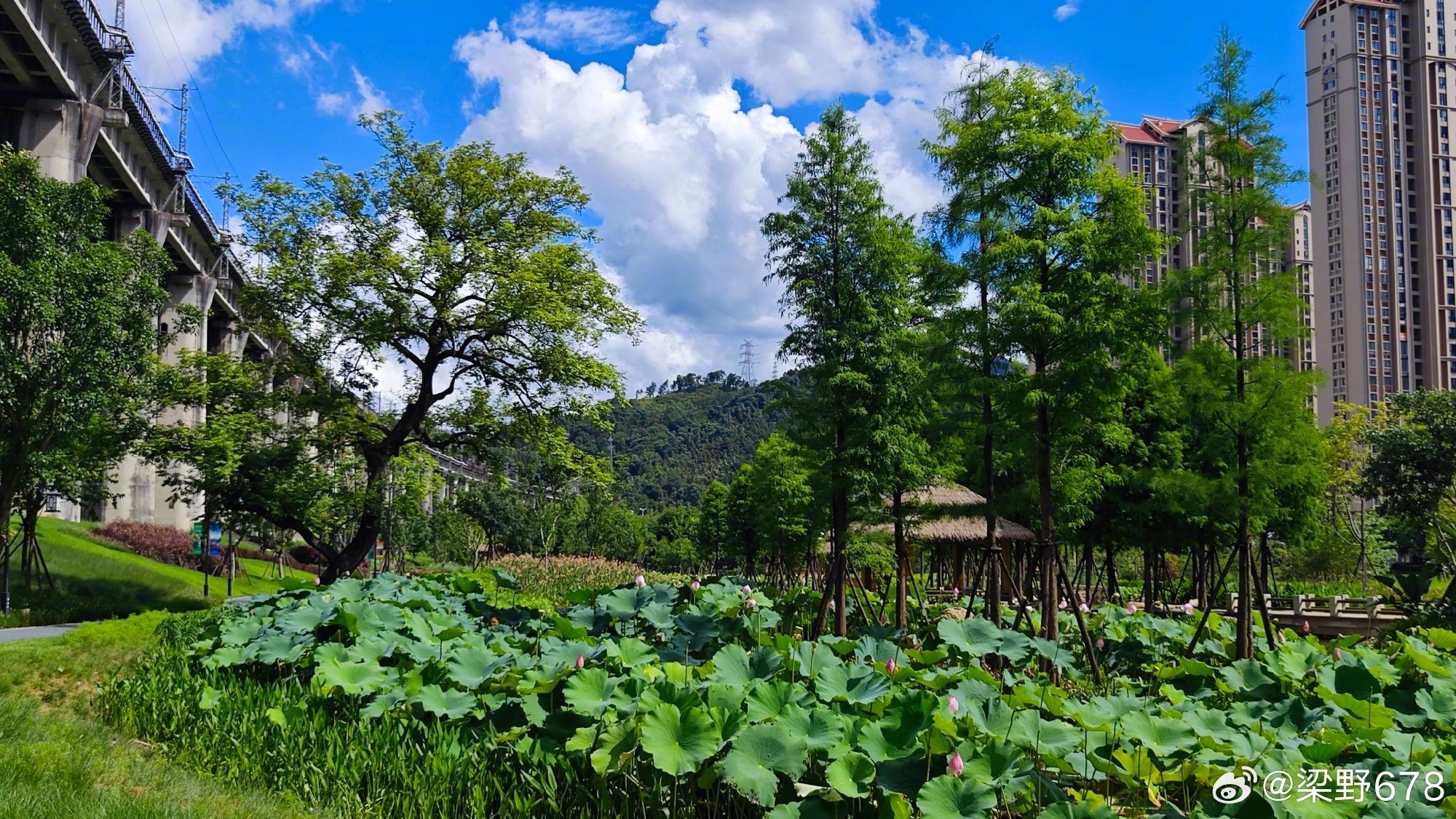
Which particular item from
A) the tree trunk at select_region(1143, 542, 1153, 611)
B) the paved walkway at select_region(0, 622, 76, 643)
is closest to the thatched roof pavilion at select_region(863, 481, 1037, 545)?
the tree trunk at select_region(1143, 542, 1153, 611)

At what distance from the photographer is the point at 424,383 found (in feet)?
66.1

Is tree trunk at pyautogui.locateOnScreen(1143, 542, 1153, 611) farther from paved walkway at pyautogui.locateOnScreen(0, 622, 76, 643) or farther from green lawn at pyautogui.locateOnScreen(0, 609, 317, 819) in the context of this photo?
paved walkway at pyautogui.locateOnScreen(0, 622, 76, 643)

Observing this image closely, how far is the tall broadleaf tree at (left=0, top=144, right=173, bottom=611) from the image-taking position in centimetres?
1586

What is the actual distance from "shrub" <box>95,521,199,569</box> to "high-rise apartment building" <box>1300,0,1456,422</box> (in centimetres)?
7241

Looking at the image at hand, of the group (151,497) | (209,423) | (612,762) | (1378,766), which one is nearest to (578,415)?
(209,423)

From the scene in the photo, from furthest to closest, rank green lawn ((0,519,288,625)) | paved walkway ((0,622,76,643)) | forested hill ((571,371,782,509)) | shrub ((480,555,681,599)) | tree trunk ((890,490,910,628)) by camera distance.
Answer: forested hill ((571,371,782,509)) → shrub ((480,555,681,599)) → green lawn ((0,519,288,625)) → paved walkway ((0,622,76,643)) → tree trunk ((890,490,910,628))

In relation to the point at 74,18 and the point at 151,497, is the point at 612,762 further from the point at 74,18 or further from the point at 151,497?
the point at 151,497

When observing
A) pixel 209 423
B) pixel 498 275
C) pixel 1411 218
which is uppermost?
pixel 1411 218

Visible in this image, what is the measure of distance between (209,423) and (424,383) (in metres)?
4.21

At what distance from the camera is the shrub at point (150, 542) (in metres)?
33.1

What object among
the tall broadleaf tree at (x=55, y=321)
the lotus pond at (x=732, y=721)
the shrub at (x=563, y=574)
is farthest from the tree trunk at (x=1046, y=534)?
the shrub at (x=563, y=574)

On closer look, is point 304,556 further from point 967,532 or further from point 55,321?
point 967,532

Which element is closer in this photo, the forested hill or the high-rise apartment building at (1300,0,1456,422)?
the high-rise apartment building at (1300,0,1456,422)

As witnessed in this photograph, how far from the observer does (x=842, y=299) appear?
13156 mm
